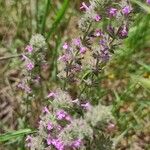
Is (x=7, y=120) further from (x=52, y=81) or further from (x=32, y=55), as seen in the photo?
(x=32, y=55)

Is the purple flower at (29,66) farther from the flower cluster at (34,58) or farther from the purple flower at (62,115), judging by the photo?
the purple flower at (62,115)

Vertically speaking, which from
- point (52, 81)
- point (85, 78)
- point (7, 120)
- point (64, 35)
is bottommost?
point (85, 78)

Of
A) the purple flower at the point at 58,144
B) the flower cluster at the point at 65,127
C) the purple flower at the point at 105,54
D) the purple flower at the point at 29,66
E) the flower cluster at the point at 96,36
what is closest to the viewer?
the flower cluster at the point at 65,127

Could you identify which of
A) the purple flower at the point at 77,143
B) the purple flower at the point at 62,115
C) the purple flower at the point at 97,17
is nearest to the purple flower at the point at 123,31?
the purple flower at the point at 97,17

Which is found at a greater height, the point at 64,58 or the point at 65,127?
the point at 64,58

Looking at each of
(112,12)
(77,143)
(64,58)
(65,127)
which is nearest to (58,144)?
(65,127)

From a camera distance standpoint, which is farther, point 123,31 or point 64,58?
point 64,58

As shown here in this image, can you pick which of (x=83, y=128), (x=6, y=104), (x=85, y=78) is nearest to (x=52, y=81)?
(x=6, y=104)

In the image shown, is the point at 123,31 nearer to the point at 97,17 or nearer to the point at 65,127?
the point at 97,17

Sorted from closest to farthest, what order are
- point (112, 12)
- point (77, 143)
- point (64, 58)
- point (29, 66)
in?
1. point (77, 143)
2. point (112, 12)
3. point (64, 58)
4. point (29, 66)

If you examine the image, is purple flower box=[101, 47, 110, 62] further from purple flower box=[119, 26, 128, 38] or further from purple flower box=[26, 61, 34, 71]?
purple flower box=[26, 61, 34, 71]

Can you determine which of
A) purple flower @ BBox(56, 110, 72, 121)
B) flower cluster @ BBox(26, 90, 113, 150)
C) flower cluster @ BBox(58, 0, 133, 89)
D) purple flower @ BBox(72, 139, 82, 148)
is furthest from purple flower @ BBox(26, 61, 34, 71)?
purple flower @ BBox(72, 139, 82, 148)
